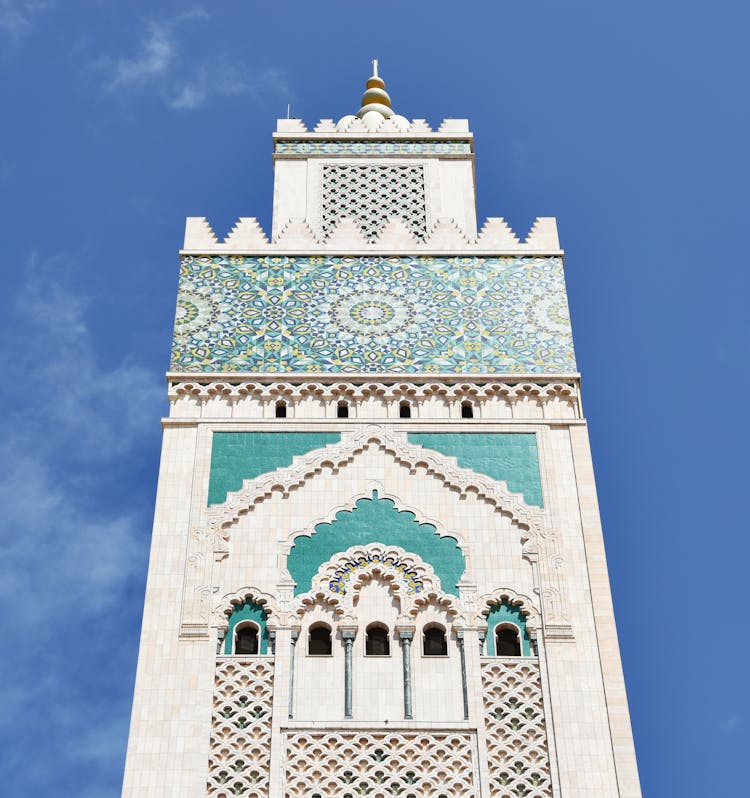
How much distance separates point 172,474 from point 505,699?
291cm

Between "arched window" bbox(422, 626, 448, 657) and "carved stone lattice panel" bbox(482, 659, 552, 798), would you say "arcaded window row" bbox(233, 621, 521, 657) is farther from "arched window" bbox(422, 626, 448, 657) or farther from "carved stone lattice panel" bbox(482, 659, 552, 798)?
"carved stone lattice panel" bbox(482, 659, 552, 798)

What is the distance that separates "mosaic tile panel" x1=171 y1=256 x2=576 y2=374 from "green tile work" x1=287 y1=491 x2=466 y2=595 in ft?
4.51

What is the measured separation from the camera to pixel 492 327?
12.1 m

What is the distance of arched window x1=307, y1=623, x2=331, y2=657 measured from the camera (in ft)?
33.2

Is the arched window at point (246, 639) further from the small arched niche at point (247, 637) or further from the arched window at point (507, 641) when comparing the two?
the arched window at point (507, 641)

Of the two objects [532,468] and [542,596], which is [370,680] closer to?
[542,596]

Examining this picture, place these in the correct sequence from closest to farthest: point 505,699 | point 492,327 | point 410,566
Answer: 1. point 505,699
2. point 410,566
3. point 492,327

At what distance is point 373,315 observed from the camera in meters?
12.1

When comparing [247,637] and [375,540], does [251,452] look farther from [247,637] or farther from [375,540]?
[247,637]

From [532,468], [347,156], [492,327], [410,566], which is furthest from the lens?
[347,156]

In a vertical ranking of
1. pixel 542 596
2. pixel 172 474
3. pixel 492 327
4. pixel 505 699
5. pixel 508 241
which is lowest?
pixel 505 699

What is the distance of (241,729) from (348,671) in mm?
785

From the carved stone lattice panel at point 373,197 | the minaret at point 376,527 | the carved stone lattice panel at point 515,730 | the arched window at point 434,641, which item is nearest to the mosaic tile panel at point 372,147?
the carved stone lattice panel at point 373,197

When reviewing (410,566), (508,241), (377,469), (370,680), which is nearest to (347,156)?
(508,241)
